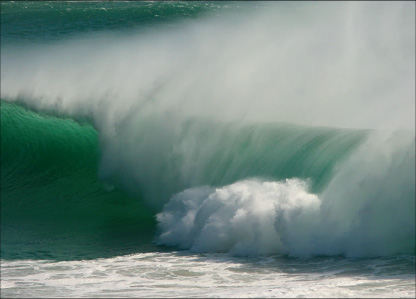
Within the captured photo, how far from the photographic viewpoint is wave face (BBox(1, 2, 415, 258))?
11344mm

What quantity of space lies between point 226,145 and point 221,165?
1.75 ft

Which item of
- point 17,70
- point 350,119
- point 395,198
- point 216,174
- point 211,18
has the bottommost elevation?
point 395,198

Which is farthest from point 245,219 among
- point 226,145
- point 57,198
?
point 57,198

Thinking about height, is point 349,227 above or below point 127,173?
below

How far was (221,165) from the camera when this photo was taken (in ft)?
45.0

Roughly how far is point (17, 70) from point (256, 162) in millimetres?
9313

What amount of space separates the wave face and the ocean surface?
3 cm

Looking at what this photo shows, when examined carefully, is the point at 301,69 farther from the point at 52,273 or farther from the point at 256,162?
the point at 52,273

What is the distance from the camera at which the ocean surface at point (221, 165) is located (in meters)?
10.3

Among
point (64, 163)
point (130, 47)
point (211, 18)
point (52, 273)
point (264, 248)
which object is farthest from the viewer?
point (211, 18)

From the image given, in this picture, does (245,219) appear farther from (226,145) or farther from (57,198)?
(57,198)

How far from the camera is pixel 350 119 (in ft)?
45.9

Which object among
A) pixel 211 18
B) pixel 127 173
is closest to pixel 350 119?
pixel 127 173

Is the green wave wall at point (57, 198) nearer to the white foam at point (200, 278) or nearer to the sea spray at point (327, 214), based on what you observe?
the white foam at point (200, 278)
